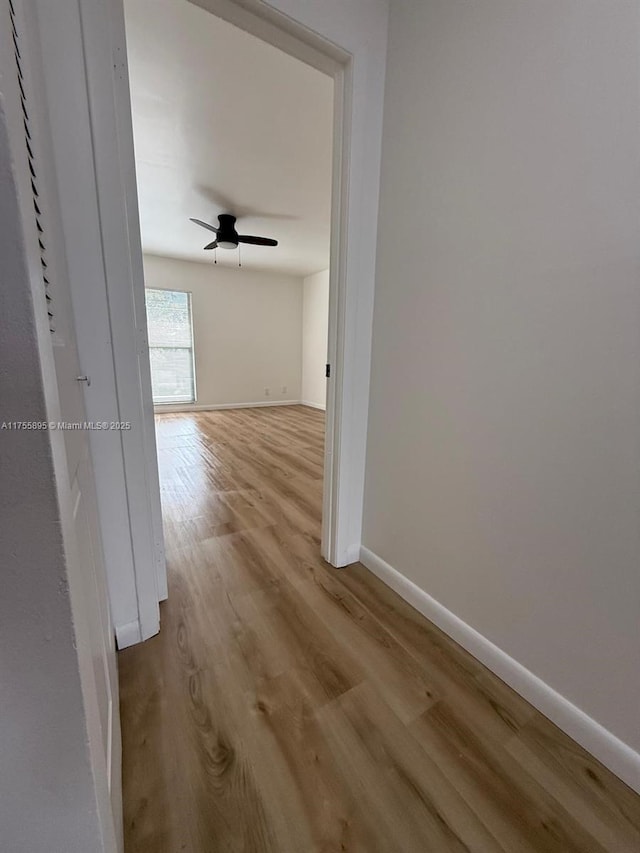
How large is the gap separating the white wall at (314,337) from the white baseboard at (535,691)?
4.77 metres

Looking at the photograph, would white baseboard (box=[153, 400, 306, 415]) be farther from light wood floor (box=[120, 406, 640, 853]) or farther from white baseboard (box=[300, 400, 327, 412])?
light wood floor (box=[120, 406, 640, 853])

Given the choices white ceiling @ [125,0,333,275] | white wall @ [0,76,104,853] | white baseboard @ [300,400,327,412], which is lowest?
white baseboard @ [300,400,327,412]

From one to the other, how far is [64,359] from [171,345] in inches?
213

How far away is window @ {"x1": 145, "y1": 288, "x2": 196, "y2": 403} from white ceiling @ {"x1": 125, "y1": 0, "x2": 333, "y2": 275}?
1.46 metres

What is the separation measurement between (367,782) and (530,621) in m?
0.63

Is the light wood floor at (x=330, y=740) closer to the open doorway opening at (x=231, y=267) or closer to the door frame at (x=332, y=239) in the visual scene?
the door frame at (x=332, y=239)

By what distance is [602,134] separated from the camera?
0.81m

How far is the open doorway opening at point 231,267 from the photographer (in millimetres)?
1829

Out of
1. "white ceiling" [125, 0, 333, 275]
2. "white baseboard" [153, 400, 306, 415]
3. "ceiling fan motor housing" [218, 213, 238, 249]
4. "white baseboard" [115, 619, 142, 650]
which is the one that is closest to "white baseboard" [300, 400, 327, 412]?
"white baseboard" [153, 400, 306, 415]

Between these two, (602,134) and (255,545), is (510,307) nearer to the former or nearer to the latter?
(602,134)

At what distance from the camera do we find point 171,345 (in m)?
5.58

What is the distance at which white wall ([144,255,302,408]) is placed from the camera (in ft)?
18.4

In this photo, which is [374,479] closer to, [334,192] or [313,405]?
[334,192]

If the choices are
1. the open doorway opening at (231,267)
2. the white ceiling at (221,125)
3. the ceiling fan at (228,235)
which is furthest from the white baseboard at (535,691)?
the ceiling fan at (228,235)
